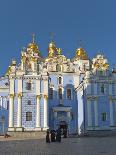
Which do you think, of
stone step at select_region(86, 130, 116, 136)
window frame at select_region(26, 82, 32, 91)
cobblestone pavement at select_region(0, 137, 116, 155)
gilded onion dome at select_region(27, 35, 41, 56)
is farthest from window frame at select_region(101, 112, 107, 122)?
cobblestone pavement at select_region(0, 137, 116, 155)

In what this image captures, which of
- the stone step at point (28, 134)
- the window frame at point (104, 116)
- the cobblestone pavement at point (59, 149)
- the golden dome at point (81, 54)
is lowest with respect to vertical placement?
the stone step at point (28, 134)

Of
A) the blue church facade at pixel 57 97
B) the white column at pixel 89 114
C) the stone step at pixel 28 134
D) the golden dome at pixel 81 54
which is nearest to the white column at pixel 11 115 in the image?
the blue church facade at pixel 57 97

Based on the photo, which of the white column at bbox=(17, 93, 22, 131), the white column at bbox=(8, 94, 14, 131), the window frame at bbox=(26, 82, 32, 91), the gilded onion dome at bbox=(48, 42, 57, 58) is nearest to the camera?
the white column at bbox=(8, 94, 14, 131)

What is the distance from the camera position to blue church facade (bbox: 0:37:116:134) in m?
53.6

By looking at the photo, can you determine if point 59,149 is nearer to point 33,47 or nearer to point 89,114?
point 89,114

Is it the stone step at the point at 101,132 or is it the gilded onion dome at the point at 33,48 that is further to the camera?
the gilded onion dome at the point at 33,48

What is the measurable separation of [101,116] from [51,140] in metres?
25.9

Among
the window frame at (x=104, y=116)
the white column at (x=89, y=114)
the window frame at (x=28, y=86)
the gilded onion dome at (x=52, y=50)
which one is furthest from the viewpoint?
the gilded onion dome at (x=52, y=50)

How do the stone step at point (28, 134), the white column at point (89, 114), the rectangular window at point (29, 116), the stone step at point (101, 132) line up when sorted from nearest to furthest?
the stone step at point (28, 134) → the stone step at point (101, 132) → the rectangular window at point (29, 116) → the white column at point (89, 114)

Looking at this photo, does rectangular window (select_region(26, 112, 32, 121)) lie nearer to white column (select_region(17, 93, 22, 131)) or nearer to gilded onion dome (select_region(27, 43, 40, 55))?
white column (select_region(17, 93, 22, 131))

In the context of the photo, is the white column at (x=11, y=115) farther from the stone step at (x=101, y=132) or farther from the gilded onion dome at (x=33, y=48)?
the gilded onion dome at (x=33, y=48)

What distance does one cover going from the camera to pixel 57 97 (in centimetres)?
5872

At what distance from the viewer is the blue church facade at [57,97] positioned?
176ft

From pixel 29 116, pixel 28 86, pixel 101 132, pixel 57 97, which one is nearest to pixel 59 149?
pixel 29 116
